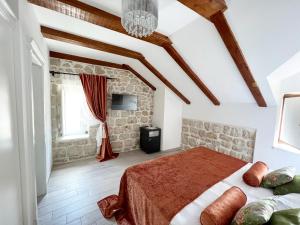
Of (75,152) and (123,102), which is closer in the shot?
(75,152)

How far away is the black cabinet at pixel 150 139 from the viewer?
13.9 ft

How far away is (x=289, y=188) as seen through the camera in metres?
1.45

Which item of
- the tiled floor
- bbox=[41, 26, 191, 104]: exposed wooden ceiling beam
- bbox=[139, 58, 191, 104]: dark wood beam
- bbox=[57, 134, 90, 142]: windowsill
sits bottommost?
the tiled floor

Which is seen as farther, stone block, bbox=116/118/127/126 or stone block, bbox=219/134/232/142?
stone block, bbox=116/118/127/126

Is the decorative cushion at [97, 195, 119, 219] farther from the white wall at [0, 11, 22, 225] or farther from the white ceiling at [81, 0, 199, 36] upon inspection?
the white ceiling at [81, 0, 199, 36]

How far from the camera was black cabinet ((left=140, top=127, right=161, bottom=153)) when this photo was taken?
166 inches

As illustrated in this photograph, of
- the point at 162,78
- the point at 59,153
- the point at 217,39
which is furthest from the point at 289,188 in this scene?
the point at 59,153

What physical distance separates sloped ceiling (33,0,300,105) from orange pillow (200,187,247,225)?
1.73 m

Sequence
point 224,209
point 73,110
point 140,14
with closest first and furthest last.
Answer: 1. point 224,209
2. point 140,14
3. point 73,110

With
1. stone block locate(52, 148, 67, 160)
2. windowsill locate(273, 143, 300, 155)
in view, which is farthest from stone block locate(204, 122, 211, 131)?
stone block locate(52, 148, 67, 160)

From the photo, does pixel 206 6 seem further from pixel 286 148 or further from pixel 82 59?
pixel 82 59

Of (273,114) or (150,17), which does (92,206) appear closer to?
(150,17)

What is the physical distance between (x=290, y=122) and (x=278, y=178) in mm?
1647

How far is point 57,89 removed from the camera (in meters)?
3.26
